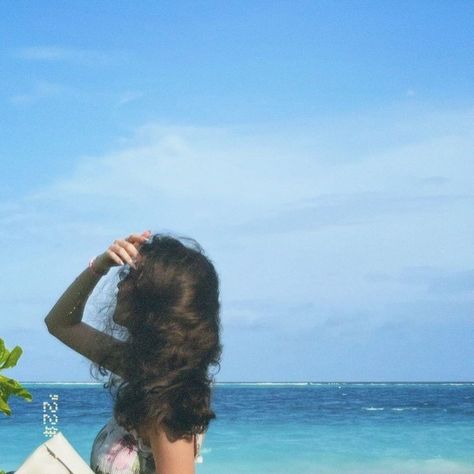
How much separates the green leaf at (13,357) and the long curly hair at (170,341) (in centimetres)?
36

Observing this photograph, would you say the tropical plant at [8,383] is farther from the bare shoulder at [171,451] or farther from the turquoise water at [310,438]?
the turquoise water at [310,438]

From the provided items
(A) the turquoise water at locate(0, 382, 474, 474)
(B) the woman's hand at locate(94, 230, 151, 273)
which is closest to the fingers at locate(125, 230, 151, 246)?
(B) the woman's hand at locate(94, 230, 151, 273)

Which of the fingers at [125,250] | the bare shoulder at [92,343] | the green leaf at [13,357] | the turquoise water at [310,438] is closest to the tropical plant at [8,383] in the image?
the green leaf at [13,357]

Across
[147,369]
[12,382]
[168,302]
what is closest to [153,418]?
[147,369]

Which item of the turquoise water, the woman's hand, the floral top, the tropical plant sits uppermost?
the woman's hand

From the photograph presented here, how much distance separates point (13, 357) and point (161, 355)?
508 mm

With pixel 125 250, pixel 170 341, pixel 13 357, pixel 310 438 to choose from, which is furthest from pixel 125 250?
pixel 310 438

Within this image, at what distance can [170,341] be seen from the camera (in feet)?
9.23

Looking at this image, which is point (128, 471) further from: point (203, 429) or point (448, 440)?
point (448, 440)

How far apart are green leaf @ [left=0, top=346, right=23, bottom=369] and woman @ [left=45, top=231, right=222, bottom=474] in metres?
0.30

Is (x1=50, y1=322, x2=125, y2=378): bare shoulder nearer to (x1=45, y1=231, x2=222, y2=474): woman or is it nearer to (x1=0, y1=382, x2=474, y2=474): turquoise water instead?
(x1=45, y1=231, x2=222, y2=474): woman

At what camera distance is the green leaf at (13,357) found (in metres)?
3.06

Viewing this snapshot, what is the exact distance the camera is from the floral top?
113 inches

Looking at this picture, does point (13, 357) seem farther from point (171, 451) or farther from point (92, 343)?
point (171, 451)
